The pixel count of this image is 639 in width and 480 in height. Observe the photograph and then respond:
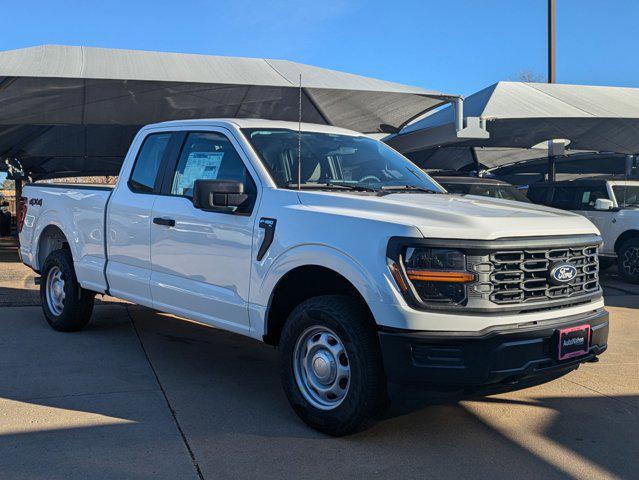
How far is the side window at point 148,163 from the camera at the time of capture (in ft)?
18.3

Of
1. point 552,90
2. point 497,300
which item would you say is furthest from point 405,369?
point 552,90

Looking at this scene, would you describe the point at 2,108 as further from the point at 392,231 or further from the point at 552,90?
the point at 552,90

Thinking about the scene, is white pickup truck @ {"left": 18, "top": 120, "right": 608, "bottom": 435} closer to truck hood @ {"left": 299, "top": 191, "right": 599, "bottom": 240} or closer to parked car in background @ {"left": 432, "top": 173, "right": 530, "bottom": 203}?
truck hood @ {"left": 299, "top": 191, "right": 599, "bottom": 240}

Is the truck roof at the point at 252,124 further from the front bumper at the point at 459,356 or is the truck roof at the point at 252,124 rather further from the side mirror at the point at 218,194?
the front bumper at the point at 459,356

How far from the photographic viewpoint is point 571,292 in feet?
13.3

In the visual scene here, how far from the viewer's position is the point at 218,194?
439 centimetres

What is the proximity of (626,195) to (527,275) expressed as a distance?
944 cm

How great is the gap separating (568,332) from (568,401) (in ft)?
4.19

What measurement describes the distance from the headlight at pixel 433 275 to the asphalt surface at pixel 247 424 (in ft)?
2.61

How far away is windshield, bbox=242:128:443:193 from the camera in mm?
4711

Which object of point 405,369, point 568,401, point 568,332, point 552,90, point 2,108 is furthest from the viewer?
point 552,90

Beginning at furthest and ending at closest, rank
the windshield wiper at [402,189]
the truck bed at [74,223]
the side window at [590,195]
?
1. the side window at [590,195]
2. the truck bed at [74,223]
3. the windshield wiper at [402,189]

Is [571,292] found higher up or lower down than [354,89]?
lower down

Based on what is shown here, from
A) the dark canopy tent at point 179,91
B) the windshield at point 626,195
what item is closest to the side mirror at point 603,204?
the windshield at point 626,195
